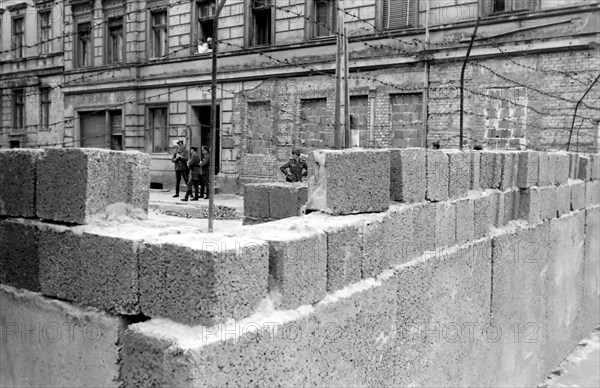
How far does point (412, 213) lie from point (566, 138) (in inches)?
463

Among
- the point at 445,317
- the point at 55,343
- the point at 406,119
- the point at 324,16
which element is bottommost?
the point at 445,317

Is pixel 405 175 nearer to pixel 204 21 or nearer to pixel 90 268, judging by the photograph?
pixel 90 268

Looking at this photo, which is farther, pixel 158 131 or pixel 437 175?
pixel 158 131

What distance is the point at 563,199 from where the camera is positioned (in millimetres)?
6684

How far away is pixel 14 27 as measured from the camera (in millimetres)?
22906

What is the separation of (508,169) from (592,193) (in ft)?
10.5

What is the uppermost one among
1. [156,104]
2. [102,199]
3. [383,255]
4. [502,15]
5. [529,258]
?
[502,15]

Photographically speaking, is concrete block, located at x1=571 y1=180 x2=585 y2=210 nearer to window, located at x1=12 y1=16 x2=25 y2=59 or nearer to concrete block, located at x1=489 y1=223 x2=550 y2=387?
concrete block, located at x1=489 y1=223 x2=550 y2=387

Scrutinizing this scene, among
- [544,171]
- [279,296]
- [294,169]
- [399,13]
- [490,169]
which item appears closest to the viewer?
[279,296]

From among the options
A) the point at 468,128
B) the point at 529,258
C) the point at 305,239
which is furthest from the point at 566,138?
the point at 305,239

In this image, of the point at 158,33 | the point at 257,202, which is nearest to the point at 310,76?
the point at 158,33

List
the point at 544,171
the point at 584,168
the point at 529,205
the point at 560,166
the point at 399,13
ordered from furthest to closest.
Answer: the point at 399,13 → the point at 584,168 → the point at 560,166 → the point at 544,171 → the point at 529,205

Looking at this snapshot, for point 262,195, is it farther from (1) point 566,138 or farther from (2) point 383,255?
(1) point 566,138

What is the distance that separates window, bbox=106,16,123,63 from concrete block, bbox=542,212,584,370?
20.5 m
